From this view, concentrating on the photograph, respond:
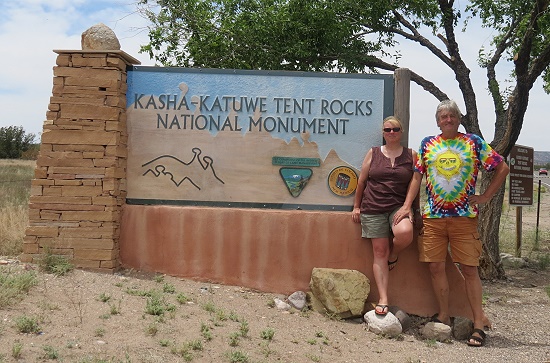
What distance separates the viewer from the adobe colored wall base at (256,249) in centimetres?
591

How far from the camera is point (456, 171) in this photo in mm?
5254

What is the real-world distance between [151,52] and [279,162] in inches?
176

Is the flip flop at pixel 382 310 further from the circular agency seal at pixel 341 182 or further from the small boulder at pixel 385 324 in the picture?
the circular agency seal at pixel 341 182

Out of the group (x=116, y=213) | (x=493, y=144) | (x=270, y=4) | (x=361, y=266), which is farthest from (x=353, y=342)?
(x=270, y=4)

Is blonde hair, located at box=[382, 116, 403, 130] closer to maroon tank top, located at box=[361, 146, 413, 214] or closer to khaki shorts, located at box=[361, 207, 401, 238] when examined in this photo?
maroon tank top, located at box=[361, 146, 413, 214]

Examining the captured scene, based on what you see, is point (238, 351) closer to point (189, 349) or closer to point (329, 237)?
point (189, 349)

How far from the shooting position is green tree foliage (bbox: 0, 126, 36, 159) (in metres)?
37.9

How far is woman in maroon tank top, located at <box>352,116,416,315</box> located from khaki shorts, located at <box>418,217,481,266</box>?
182 millimetres

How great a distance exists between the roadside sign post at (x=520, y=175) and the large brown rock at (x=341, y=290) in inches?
226

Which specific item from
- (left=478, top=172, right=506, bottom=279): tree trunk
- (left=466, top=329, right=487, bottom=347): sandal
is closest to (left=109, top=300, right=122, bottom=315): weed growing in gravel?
(left=466, top=329, right=487, bottom=347): sandal

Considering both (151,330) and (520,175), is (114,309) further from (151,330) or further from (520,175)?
(520,175)

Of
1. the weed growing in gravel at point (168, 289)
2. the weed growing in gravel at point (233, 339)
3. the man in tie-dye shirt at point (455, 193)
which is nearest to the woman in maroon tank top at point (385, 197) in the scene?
the man in tie-dye shirt at point (455, 193)

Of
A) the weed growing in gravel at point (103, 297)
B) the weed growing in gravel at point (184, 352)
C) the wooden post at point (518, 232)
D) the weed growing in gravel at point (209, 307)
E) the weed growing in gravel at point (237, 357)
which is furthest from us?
the wooden post at point (518, 232)

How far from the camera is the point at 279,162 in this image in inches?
237
